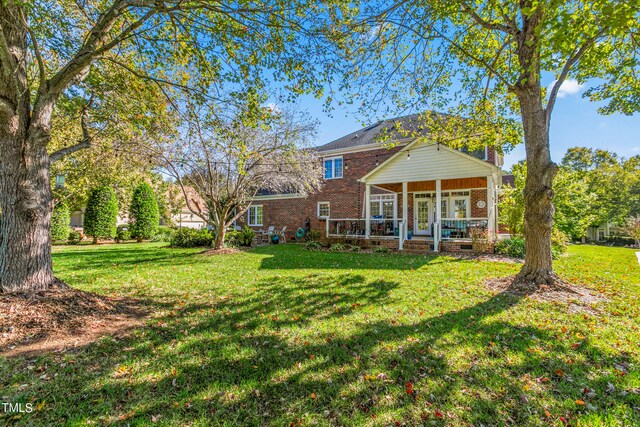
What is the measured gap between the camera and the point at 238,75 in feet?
18.2

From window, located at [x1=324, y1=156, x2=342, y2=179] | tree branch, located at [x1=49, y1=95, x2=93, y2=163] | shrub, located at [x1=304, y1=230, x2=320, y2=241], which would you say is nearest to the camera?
tree branch, located at [x1=49, y1=95, x2=93, y2=163]

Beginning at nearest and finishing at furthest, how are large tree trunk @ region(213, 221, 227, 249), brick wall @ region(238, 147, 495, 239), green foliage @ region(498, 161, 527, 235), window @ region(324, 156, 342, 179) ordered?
1. green foliage @ region(498, 161, 527, 235)
2. large tree trunk @ region(213, 221, 227, 249)
3. brick wall @ region(238, 147, 495, 239)
4. window @ region(324, 156, 342, 179)

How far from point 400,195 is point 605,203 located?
2675 centimetres

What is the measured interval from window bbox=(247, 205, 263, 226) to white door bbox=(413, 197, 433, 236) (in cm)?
1178

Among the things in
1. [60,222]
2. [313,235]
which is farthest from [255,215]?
[60,222]

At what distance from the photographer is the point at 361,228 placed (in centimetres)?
1498

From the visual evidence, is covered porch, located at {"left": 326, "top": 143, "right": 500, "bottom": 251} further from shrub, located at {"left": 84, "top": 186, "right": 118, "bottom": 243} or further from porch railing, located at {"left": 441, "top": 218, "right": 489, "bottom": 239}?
shrub, located at {"left": 84, "top": 186, "right": 118, "bottom": 243}

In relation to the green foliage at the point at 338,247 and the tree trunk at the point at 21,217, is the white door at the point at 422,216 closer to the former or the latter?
the green foliage at the point at 338,247

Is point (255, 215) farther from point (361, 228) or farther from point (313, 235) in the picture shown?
point (361, 228)

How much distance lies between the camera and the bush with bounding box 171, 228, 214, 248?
15930mm

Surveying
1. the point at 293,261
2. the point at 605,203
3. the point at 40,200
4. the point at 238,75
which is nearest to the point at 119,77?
the point at 238,75

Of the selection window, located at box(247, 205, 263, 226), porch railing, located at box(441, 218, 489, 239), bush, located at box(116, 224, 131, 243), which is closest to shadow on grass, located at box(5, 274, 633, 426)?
porch railing, located at box(441, 218, 489, 239)

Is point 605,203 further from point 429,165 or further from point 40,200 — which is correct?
point 40,200

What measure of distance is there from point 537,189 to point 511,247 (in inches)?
226
